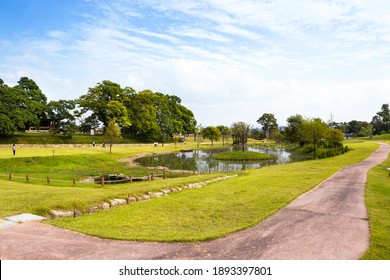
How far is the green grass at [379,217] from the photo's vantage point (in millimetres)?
7730

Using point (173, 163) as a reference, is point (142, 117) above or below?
above

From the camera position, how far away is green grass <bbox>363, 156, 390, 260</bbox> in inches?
304

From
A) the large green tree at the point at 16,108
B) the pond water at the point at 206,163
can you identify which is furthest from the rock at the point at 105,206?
the large green tree at the point at 16,108

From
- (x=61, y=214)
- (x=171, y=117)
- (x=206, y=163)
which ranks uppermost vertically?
(x=171, y=117)

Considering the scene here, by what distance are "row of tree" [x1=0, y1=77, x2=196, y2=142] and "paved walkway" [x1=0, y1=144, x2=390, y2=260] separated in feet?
155

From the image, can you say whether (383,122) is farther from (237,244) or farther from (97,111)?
(237,244)

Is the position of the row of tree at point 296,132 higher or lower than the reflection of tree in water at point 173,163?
higher

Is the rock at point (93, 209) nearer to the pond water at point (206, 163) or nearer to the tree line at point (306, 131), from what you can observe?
the pond water at point (206, 163)

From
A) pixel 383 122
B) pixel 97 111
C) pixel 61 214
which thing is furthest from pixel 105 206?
pixel 383 122

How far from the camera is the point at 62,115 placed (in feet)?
211

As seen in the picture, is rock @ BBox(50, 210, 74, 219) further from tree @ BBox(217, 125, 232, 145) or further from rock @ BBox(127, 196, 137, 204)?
tree @ BBox(217, 125, 232, 145)

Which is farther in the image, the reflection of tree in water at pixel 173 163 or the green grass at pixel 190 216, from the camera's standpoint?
the reflection of tree in water at pixel 173 163

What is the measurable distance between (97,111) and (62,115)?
379 inches

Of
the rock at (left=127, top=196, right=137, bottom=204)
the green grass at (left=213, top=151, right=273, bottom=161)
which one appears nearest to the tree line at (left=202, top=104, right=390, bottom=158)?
the green grass at (left=213, top=151, right=273, bottom=161)
